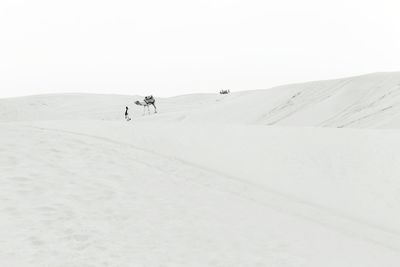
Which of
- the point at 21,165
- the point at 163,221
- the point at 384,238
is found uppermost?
the point at 21,165

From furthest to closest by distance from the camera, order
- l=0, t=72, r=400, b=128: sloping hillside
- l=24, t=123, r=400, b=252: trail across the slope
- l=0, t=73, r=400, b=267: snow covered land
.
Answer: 1. l=0, t=72, r=400, b=128: sloping hillside
2. l=24, t=123, r=400, b=252: trail across the slope
3. l=0, t=73, r=400, b=267: snow covered land

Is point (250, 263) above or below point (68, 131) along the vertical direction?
below

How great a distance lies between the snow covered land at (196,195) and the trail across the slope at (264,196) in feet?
0.09

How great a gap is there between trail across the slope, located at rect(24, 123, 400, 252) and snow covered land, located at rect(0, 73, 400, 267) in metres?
0.03

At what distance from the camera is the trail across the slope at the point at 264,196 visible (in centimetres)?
724

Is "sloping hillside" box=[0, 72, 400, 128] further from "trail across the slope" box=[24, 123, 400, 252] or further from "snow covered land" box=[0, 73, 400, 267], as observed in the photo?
"trail across the slope" box=[24, 123, 400, 252]

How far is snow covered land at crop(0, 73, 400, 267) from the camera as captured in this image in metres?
5.12

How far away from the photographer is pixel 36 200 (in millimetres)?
5590

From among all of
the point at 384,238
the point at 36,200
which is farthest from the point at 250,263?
the point at 384,238

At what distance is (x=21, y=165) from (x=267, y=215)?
3.08 meters

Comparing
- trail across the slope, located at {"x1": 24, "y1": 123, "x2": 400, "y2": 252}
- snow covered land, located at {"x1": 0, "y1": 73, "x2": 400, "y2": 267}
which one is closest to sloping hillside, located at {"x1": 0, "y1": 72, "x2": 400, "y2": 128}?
snow covered land, located at {"x1": 0, "y1": 73, "x2": 400, "y2": 267}

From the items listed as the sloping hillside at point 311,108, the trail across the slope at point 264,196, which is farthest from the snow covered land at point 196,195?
the sloping hillside at point 311,108

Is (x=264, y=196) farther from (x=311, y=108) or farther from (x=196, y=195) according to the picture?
(x=311, y=108)

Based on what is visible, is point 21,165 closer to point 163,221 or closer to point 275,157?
point 163,221
